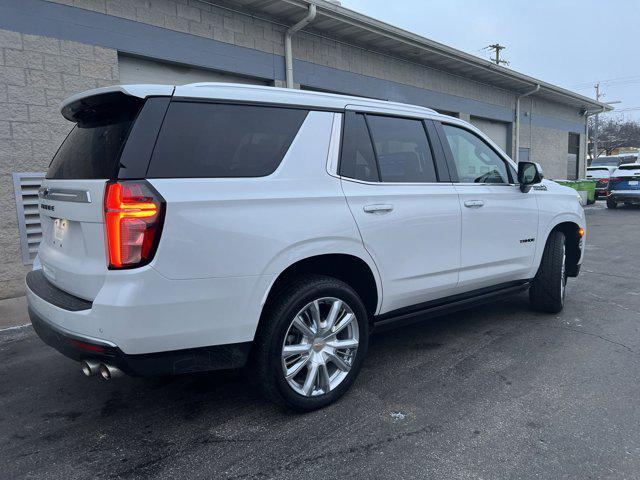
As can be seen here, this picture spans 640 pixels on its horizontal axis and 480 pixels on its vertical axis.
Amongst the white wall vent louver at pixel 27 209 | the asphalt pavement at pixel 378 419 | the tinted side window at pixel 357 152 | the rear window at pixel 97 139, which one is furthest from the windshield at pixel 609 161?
the rear window at pixel 97 139

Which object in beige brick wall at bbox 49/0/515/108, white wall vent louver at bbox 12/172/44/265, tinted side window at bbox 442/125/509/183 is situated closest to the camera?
→ tinted side window at bbox 442/125/509/183

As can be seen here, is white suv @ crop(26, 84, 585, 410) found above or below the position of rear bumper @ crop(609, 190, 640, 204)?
above

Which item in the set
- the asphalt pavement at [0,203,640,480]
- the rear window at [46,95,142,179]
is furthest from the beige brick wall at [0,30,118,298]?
the rear window at [46,95,142,179]

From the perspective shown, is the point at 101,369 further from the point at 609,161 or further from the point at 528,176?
the point at 609,161

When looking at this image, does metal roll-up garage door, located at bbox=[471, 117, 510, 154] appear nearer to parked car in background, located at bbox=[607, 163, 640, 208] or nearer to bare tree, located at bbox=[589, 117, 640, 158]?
parked car in background, located at bbox=[607, 163, 640, 208]

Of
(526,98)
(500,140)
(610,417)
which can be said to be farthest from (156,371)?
(526,98)

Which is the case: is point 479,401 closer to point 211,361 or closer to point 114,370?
point 211,361

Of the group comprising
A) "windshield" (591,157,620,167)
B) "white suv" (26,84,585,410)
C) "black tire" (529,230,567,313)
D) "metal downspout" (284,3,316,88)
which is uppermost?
"metal downspout" (284,3,316,88)

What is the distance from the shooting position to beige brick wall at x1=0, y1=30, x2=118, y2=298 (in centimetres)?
567

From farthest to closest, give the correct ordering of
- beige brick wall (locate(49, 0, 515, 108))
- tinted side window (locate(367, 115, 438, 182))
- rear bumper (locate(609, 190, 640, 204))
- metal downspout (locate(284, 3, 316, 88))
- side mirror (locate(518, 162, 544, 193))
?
rear bumper (locate(609, 190, 640, 204))
metal downspout (locate(284, 3, 316, 88))
beige brick wall (locate(49, 0, 515, 108))
side mirror (locate(518, 162, 544, 193))
tinted side window (locate(367, 115, 438, 182))

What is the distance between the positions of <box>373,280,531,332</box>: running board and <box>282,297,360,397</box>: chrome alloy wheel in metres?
0.37

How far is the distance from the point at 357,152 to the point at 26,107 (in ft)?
15.9

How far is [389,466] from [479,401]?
37.8 inches

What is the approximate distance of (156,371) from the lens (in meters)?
2.35
